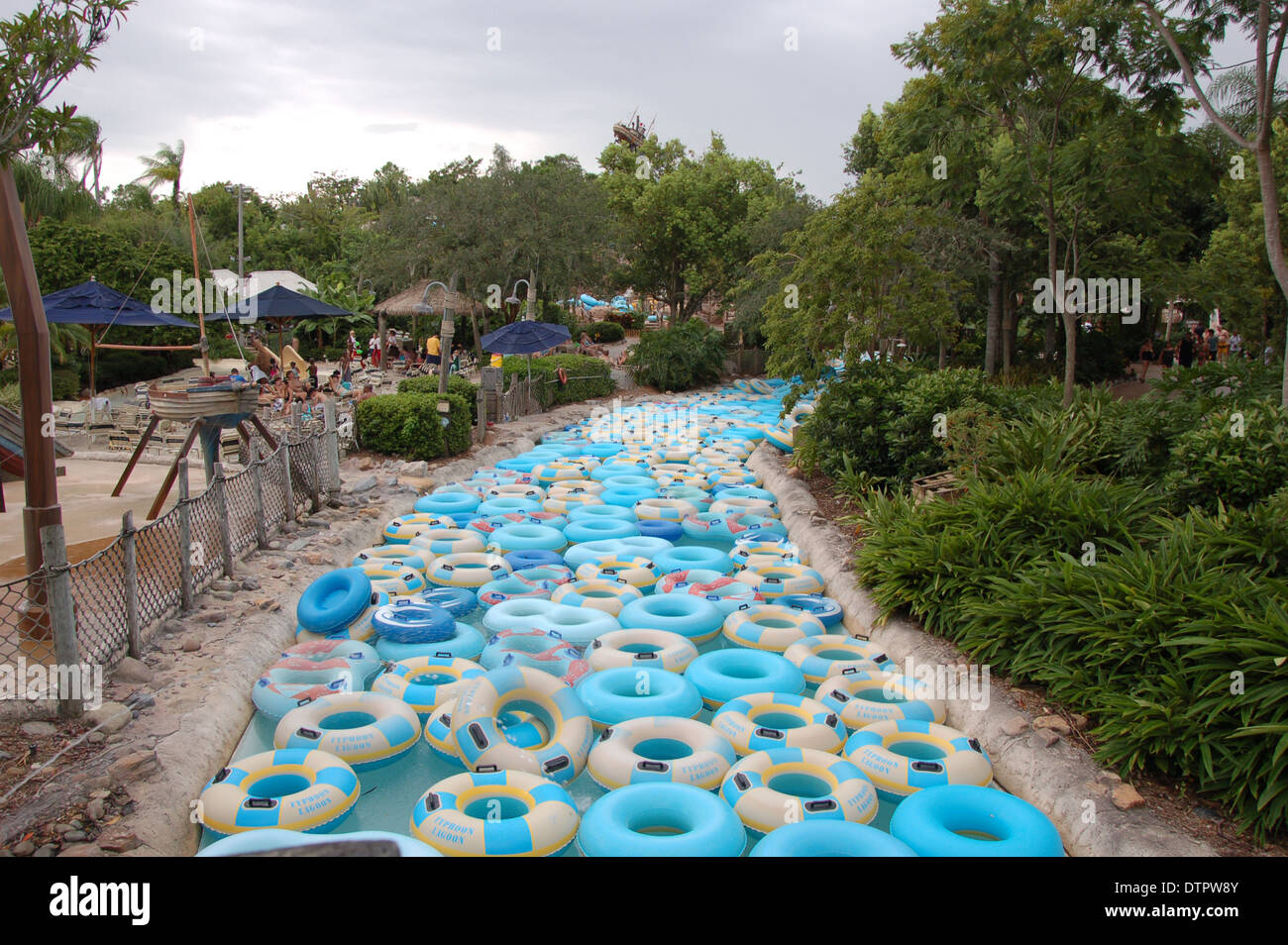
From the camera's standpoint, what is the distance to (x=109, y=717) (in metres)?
5.09

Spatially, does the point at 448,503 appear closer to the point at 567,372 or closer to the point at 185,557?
the point at 185,557

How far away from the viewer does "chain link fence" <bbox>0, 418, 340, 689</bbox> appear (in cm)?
539

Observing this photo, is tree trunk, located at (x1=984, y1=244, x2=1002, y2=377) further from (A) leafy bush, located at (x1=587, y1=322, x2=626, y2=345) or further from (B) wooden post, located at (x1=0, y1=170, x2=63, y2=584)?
(A) leafy bush, located at (x1=587, y1=322, x2=626, y2=345)

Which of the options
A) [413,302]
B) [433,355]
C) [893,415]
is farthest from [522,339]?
[413,302]

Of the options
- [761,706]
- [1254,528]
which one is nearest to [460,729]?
[761,706]

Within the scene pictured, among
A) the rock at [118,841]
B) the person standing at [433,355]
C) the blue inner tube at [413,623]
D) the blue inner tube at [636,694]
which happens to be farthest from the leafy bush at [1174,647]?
the person standing at [433,355]

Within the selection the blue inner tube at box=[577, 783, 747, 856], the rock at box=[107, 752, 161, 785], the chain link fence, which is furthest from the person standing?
the blue inner tube at box=[577, 783, 747, 856]

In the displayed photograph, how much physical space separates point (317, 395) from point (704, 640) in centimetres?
1114

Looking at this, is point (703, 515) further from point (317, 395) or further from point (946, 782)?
point (317, 395)

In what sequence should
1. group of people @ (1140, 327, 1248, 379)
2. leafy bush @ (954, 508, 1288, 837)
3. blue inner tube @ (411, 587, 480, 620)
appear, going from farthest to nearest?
group of people @ (1140, 327, 1248, 379) → blue inner tube @ (411, 587, 480, 620) → leafy bush @ (954, 508, 1288, 837)

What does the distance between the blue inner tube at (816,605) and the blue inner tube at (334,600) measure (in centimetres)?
406

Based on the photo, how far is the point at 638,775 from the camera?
17.4 ft

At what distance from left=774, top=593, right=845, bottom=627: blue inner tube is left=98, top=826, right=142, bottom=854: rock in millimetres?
5774

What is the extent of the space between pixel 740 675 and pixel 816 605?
5.39ft
